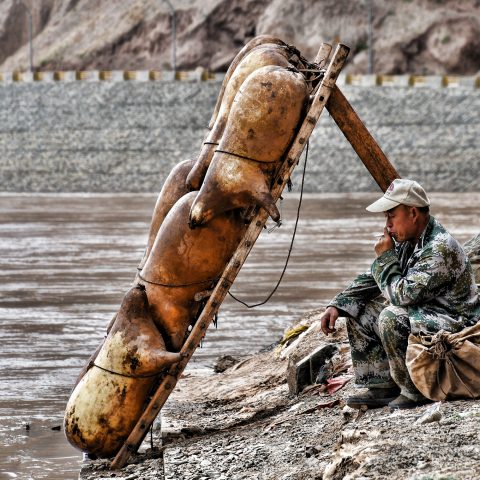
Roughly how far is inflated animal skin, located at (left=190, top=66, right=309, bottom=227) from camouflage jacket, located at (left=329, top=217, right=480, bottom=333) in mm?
934

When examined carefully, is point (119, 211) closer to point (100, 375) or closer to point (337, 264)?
point (337, 264)

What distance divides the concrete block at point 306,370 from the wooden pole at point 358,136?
1276mm

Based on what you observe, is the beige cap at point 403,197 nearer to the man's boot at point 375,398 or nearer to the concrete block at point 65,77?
the man's boot at point 375,398

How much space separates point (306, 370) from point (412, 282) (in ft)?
6.67

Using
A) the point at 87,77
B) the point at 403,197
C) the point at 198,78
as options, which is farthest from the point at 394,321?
the point at 87,77

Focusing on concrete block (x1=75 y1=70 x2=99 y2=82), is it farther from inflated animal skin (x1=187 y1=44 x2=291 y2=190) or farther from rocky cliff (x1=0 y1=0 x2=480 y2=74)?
inflated animal skin (x1=187 y1=44 x2=291 y2=190)

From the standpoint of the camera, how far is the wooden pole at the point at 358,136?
7.42 m

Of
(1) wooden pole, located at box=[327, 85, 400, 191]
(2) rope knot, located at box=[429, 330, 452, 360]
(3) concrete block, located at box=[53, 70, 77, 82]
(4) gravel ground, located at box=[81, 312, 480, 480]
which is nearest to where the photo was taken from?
(4) gravel ground, located at box=[81, 312, 480, 480]

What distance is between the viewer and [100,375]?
7.20m

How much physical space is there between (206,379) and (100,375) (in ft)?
8.36

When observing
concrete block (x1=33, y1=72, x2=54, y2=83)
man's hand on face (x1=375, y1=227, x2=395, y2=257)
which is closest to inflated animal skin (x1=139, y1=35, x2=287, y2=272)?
man's hand on face (x1=375, y1=227, x2=395, y2=257)

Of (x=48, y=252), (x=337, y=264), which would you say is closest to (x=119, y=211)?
(x=48, y=252)

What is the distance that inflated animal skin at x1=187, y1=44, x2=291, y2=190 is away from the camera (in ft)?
24.8

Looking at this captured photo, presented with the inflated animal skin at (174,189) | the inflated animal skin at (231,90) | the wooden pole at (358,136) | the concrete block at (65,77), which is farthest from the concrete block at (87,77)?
the wooden pole at (358,136)
